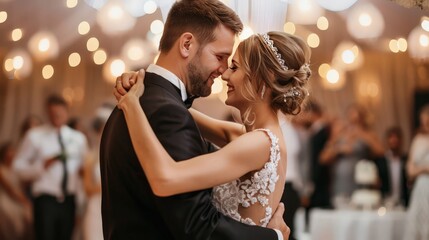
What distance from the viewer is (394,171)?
28.1ft

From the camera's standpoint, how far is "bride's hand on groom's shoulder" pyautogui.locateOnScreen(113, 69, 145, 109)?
2.26 m

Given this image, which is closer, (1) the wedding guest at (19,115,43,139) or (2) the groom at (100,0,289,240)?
(2) the groom at (100,0,289,240)

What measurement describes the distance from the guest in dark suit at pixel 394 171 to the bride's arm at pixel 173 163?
6.10 metres

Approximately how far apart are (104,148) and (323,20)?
6796 mm

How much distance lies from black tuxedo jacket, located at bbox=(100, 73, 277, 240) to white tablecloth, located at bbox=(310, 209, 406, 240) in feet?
15.9

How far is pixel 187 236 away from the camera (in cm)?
212

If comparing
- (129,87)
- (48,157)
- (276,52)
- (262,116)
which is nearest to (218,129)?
(262,116)

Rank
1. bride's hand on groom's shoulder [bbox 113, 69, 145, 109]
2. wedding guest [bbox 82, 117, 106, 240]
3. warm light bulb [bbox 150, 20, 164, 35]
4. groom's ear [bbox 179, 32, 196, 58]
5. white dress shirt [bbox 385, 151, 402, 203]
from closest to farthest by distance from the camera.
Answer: bride's hand on groom's shoulder [bbox 113, 69, 145, 109] < groom's ear [bbox 179, 32, 196, 58] < wedding guest [bbox 82, 117, 106, 240] < warm light bulb [bbox 150, 20, 164, 35] < white dress shirt [bbox 385, 151, 402, 203]

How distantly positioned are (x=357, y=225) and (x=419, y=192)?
763 mm

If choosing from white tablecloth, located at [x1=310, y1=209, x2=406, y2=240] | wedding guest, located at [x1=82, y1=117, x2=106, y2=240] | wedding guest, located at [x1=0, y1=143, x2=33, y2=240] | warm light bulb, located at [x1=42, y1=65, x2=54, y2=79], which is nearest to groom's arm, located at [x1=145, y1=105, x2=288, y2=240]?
wedding guest, located at [x1=82, y1=117, x2=106, y2=240]

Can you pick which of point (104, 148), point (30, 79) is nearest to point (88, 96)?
point (30, 79)

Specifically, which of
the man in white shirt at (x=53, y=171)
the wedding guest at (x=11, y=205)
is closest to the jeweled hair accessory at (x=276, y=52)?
the man in white shirt at (x=53, y=171)

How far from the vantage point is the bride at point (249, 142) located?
83.8 inches

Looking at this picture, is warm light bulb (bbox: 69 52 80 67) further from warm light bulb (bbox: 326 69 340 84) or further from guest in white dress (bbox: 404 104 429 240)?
guest in white dress (bbox: 404 104 429 240)
